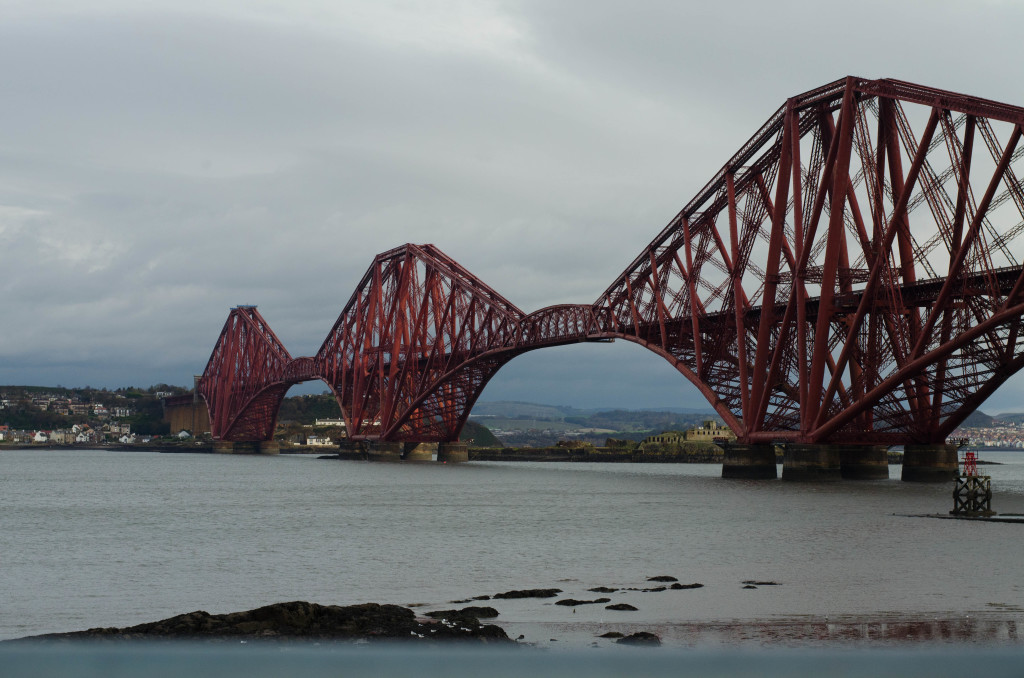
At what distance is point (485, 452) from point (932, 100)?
398 ft

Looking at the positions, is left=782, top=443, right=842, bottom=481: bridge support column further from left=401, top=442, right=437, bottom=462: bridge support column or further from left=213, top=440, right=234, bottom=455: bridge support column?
left=213, top=440, right=234, bottom=455: bridge support column

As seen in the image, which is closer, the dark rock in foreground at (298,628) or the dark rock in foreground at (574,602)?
the dark rock in foreground at (298,628)

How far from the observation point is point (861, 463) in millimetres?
→ 66938

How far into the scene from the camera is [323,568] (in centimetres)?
2764

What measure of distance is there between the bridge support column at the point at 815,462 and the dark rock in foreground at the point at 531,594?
40.5m

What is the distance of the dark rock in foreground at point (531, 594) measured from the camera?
21.5m

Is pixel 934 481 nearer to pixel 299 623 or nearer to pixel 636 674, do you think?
pixel 299 623

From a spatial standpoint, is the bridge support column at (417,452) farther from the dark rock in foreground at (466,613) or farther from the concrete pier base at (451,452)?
the dark rock in foreground at (466,613)

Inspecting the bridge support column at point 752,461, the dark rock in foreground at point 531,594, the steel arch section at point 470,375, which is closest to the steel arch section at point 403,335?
the steel arch section at point 470,375

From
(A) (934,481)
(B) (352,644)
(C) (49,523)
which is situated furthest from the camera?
(A) (934,481)

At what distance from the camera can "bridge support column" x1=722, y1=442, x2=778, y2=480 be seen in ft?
222

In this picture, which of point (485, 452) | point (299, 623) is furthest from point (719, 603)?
point (485, 452)

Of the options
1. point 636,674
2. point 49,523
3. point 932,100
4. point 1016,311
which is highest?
point 932,100

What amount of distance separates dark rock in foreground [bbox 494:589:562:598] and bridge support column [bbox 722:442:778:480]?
154 ft
